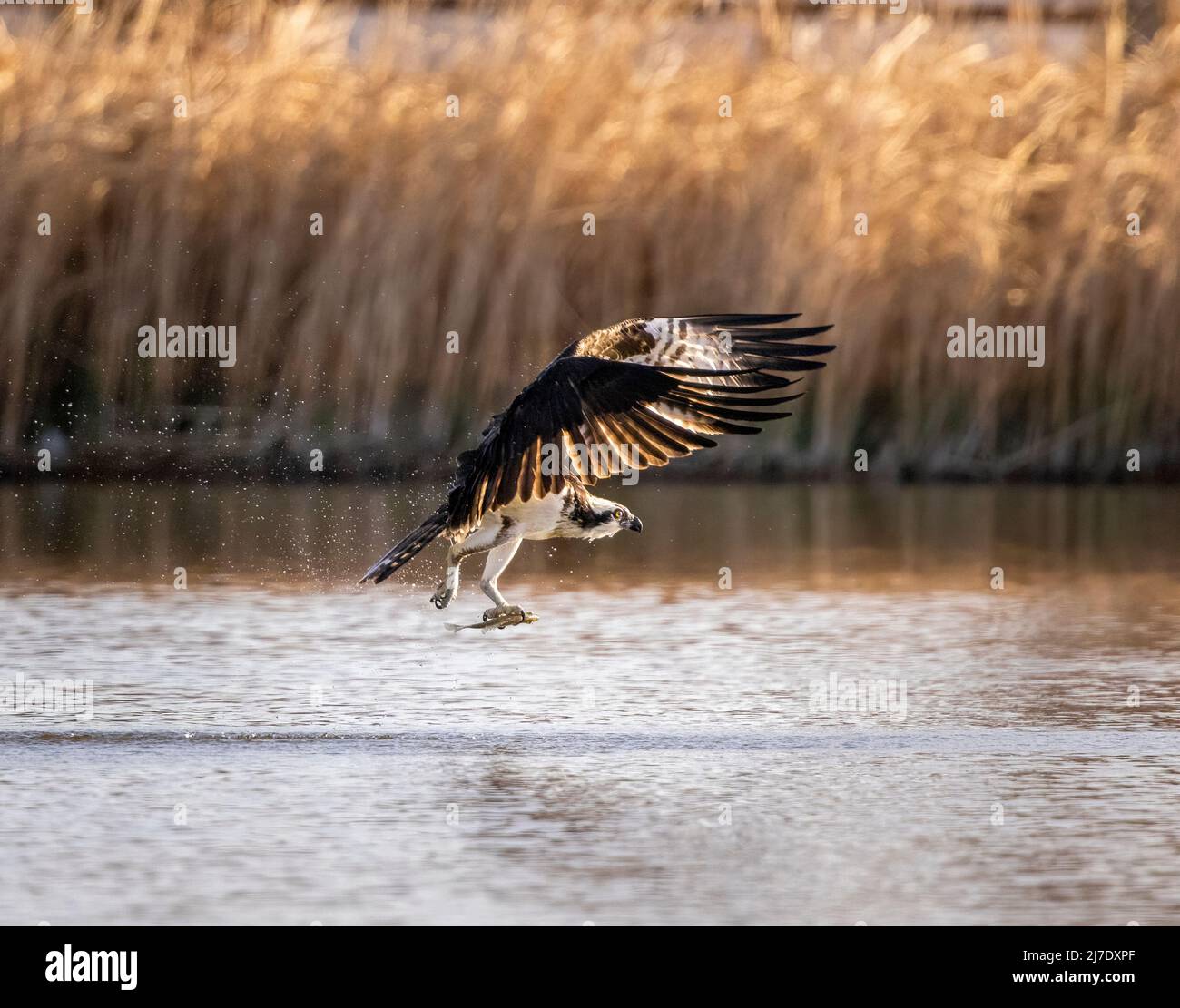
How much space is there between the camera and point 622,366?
8.04 meters

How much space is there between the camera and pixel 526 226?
14.8m

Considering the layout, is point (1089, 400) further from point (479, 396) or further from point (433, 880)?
point (433, 880)

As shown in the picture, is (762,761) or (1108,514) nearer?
(762,761)

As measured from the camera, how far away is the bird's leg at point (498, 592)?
8344 millimetres

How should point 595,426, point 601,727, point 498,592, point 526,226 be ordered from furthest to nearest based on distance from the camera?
point 526,226
point 498,592
point 595,426
point 601,727

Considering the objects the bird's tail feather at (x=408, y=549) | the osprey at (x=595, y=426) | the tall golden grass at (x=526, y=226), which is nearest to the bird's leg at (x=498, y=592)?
the osprey at (x=595, y=426)

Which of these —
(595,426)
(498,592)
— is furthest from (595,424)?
(498,592)

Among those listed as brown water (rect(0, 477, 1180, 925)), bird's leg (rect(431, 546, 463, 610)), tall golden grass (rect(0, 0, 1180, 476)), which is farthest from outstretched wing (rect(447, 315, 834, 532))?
tall golden grass (rect(0, 0, 1180, 476))

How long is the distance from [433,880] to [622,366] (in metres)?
2.71

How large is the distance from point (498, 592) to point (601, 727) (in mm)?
900

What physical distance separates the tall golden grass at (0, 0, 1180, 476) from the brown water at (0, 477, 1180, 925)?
1363 millimetres

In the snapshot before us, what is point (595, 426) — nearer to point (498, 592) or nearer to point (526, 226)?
point (498, 592)

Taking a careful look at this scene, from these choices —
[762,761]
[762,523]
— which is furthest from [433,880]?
[762,523]
